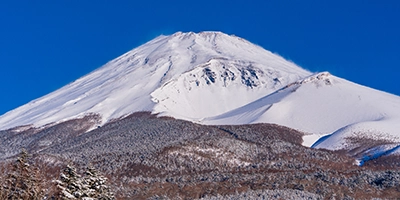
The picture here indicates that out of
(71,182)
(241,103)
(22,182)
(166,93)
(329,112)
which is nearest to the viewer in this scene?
(22,182)

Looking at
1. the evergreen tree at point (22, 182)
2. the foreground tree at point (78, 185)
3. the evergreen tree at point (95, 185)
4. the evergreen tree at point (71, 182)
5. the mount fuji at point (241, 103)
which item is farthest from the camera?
the mount fuji at point (241, 103)

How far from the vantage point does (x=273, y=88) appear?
184 metres

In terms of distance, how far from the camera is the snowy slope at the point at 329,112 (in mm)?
123750

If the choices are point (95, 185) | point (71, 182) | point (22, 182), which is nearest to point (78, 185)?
point (71, 182)

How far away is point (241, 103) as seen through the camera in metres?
174

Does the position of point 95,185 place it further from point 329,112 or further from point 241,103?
point 241,103

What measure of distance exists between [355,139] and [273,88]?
2657 inches

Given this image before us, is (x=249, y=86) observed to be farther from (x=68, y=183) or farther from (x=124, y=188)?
(x=68, y=183)

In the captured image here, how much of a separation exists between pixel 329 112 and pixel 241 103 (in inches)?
1205

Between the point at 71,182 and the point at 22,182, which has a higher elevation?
the point at 71,182

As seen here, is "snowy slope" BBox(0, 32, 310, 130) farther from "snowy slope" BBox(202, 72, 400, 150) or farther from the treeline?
the treeline

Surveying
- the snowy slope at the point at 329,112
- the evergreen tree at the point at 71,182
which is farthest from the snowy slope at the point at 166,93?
the evergreen tree at the point at 71,182

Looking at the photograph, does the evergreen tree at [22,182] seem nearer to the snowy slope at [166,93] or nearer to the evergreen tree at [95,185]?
the evergreen tree at [95,185]

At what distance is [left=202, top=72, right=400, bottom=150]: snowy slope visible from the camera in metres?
124
